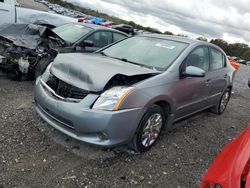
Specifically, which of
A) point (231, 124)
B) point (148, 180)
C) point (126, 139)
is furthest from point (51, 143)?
point (231, 124)

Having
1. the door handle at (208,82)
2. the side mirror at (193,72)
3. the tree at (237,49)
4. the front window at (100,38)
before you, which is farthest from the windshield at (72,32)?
the tree at (237,49)

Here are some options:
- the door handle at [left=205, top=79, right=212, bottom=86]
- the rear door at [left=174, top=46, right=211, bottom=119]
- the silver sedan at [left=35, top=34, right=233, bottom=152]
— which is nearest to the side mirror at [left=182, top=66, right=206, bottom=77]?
the silver sedan at [left=35, top=34, right=233, bottom=152]

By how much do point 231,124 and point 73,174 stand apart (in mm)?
4077

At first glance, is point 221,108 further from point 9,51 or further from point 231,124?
point 9,51

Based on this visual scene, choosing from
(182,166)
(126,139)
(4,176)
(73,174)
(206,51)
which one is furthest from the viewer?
(206,51)

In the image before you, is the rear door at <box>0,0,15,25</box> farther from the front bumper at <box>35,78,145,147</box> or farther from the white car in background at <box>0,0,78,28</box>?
the front bumper at <box>35,78,145,147</box>

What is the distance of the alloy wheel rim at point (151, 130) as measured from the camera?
4.00 m

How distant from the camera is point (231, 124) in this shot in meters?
6.29

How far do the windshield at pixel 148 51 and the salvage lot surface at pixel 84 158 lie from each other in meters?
1.24

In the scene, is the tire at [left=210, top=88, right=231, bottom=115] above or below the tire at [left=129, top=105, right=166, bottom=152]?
below

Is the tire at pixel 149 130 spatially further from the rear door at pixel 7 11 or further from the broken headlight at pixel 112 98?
the rear door at pixel 7 11

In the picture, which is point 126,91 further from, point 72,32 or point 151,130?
point 72,32

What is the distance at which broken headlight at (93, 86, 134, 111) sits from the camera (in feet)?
11.4

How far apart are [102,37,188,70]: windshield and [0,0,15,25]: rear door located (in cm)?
516
